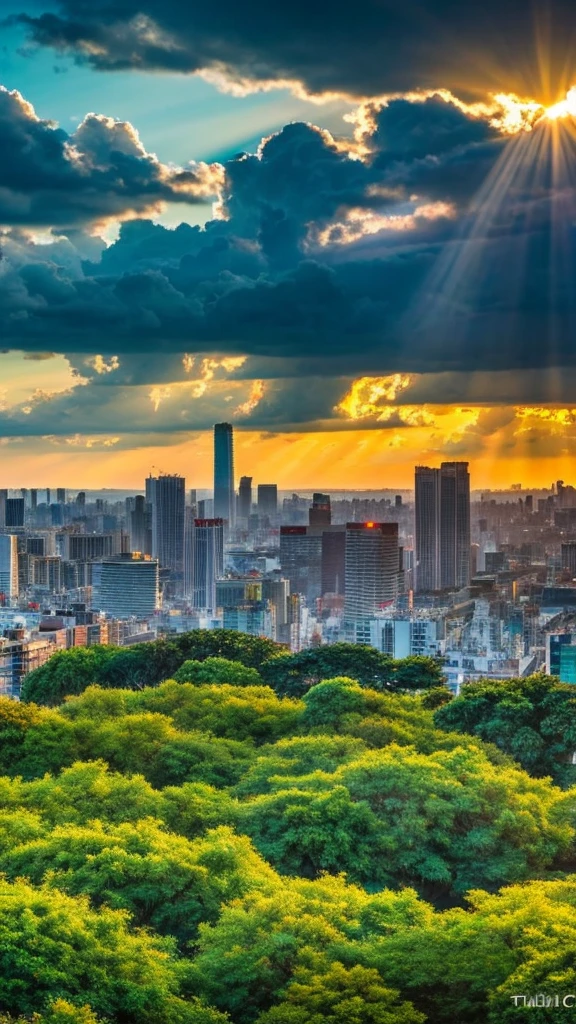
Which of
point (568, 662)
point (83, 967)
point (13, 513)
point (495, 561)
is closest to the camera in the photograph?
point (83, 967)

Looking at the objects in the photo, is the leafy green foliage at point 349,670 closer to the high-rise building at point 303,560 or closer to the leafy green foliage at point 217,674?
the leafy green foliage at point 217,674

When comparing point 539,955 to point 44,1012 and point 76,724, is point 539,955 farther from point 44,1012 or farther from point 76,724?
point 76,724

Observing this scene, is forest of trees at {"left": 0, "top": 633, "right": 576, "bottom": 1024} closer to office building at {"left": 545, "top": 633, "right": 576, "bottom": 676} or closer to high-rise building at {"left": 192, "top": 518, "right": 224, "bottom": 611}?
office building at {"left": 545, "top": 633, "right": 576, "bottom": 676}

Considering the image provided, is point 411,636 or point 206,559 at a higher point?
point 206,559

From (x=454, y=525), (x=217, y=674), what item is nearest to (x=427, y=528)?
(x=454, y=525)

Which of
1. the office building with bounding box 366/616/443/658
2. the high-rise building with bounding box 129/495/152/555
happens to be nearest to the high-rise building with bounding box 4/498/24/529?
the high-rise building with bounding box 129/495/152/555

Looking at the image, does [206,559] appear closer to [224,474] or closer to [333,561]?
[333,561]

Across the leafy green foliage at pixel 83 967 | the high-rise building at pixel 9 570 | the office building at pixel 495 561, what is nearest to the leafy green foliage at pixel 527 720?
the leafy green foliage at pixel 83 967
